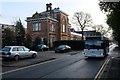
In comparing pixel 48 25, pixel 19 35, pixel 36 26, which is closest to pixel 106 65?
pixel 19 35

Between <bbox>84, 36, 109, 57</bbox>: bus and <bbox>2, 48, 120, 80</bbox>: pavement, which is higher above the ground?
<bbox>84, 36, 109, 57</bbox>: bus

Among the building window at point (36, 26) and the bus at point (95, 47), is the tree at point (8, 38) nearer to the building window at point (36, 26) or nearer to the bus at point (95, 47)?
the building window at point (36, 26)

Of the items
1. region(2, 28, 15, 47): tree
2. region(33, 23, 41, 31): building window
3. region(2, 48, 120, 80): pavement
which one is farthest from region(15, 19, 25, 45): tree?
region(2, 48, 120, 80): pavement

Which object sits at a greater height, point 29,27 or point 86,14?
point 86,14

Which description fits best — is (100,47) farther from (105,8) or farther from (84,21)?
(84,21)

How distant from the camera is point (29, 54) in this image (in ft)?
94.6

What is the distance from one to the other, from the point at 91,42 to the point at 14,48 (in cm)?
920

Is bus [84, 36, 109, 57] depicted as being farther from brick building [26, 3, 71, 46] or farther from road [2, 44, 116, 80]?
brick building [26, 3, 71, 46]

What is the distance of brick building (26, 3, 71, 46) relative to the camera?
206 feet

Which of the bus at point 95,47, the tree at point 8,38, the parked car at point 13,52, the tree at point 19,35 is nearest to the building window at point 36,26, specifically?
the tree at point 19,35

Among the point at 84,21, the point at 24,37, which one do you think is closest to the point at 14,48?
the point at 24,37

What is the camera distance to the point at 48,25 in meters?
62.8

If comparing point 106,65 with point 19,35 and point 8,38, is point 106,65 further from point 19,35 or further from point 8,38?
point 19,35

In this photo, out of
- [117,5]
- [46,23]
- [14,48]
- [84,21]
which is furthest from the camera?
[84,21]
